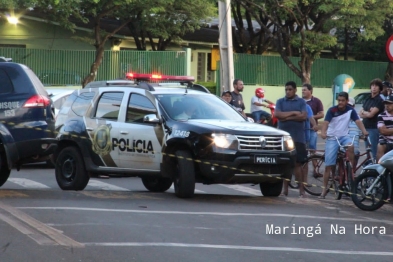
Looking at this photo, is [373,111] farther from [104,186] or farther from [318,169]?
[104,186]

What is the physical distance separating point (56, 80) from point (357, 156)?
67.1 feet

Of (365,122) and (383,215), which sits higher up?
(365,122)

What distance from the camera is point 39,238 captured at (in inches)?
353

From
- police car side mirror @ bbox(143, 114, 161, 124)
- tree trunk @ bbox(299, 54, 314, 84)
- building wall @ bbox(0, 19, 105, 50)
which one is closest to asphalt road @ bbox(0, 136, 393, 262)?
police car side mirror @ bbox(143, 114, 161, 124)

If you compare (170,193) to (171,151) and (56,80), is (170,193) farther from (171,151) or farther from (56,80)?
(56,80)

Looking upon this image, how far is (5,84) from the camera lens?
1305 cm

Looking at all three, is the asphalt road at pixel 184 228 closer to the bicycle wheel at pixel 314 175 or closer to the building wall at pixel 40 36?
the bicycle wheel at pixel 314 175

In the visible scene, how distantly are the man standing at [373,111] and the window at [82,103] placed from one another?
15.7 ft

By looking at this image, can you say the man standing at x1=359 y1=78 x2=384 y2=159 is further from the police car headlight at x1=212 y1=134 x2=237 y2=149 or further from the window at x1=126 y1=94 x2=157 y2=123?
the window at x1=126 y1=94 x2=157 y2=123

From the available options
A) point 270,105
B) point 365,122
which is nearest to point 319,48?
point 270,105

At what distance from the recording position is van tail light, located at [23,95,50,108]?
42.6 ft

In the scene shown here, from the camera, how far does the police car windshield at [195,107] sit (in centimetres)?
1338

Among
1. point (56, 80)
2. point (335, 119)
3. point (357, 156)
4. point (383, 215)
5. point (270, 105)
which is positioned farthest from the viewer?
point (56, 80)

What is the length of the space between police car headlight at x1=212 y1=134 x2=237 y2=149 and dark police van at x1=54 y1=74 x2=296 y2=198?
0.6 inches
